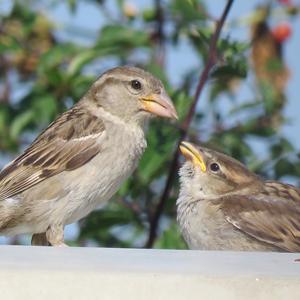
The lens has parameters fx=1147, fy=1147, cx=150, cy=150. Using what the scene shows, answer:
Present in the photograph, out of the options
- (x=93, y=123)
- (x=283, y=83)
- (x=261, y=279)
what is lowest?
(x=283, y=83)

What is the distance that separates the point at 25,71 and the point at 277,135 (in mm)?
1363

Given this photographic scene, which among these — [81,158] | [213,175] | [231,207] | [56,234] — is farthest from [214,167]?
[56,234]

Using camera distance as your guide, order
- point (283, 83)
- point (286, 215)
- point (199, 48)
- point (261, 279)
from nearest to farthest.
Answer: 1. point (261, 279)
2. point (286, 215)
3. point (199, 48)
4. point (283, 83)

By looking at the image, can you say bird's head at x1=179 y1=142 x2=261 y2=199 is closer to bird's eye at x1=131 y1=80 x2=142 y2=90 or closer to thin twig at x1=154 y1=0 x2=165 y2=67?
bird's eye at x1=131 y1=80 x2=142 y2=90

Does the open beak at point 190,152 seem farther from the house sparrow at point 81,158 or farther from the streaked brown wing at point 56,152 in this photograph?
the streaked brown wing at point 56,152

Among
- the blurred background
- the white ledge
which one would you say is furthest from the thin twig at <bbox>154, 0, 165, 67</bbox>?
the white ledge

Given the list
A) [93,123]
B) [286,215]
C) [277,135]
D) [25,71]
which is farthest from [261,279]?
[25,71]

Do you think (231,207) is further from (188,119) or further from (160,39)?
(160,39)

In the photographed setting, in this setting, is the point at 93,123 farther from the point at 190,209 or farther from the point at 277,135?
the point at 277,135

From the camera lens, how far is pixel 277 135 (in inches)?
224

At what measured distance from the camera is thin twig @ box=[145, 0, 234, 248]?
15.6 feet

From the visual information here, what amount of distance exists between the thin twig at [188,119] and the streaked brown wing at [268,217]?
0.85 ft

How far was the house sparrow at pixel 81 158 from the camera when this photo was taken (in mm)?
4695

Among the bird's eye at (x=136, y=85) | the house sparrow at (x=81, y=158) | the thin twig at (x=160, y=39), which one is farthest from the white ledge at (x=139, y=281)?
the thin twig at (x=160, y=39)
